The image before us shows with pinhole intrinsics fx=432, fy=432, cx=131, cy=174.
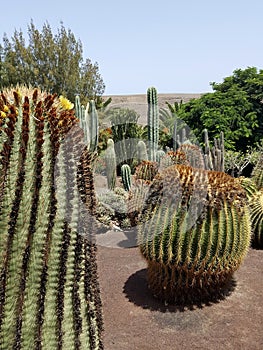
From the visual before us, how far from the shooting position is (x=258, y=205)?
632cm

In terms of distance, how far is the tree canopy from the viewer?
17.0 m

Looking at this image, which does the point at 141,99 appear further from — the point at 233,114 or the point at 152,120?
the point at 152,120

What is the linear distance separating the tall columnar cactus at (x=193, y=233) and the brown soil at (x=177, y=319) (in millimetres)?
222

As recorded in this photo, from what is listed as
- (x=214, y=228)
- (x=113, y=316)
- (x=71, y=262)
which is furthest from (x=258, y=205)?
(x=71, y=262)

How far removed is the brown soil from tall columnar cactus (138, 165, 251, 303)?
0.73ft

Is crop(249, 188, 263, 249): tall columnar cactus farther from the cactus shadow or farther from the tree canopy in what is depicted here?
the tree canopy

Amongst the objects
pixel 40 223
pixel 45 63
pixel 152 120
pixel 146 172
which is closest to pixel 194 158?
pixel 146 172

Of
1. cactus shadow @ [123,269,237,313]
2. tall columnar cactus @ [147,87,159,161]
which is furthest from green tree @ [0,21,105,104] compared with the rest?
cactus shadow @ [123,269,237,313]

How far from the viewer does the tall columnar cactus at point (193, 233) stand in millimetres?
4023

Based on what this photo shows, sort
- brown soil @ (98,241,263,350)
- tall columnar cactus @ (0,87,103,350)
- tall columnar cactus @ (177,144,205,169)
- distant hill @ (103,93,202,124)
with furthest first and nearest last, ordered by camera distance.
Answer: distant hill @ (103,93,202,124) → tall columnar cactus @ (177,144,205,169) → brown soil @ (98,241,263,350) → tall columnar cactus @ (0,87,103,350)

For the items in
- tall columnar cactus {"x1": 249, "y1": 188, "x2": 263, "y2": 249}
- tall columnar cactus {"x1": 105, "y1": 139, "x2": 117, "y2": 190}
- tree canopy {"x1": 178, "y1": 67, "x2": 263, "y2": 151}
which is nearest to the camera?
tall columnar cactus {"x1": 249, "y1": 188, "x2": 263, "y2": 249}

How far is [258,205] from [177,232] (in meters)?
2.70

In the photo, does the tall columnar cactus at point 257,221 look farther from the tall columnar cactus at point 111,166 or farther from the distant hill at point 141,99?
the distant hill at point 141,99

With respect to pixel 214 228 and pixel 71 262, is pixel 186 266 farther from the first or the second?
pixel 71 262
